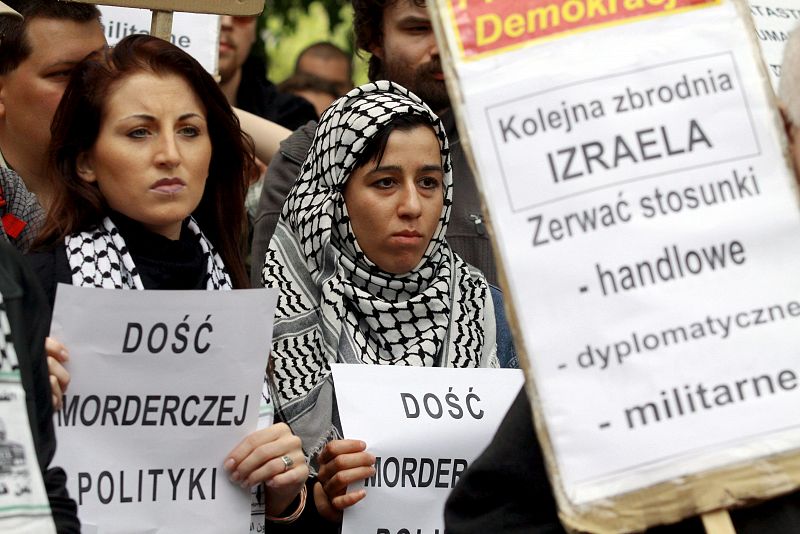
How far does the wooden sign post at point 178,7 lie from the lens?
14.1ft

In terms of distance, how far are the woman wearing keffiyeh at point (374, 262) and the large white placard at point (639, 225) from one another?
175 cm

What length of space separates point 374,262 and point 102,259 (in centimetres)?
98

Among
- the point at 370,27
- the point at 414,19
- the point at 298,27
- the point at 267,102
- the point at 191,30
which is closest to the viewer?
the point at 414,19

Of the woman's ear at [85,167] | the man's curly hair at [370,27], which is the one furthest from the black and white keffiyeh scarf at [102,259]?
the man's curly hair at [370,27]

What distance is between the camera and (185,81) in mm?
3984

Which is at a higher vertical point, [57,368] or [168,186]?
[168,186]

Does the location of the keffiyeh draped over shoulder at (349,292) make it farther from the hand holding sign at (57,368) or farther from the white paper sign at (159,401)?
the hand holding sign at (57,368)

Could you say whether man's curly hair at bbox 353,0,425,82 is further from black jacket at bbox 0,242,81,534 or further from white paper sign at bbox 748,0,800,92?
black jacket at bbox 0,242,81,534

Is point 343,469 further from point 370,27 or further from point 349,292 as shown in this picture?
point 370,27

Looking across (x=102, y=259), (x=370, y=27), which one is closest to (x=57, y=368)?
(x=102, y=259)

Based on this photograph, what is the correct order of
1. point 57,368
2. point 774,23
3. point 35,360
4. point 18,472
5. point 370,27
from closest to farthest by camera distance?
point 18,472 → point 35,360 → point 57,368 → point 774,23 → point 370,27

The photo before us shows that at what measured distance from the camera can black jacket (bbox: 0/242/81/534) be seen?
2.54 meters

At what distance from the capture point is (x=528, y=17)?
2604mm

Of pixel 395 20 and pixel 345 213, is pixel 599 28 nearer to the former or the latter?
pixel 345 213
